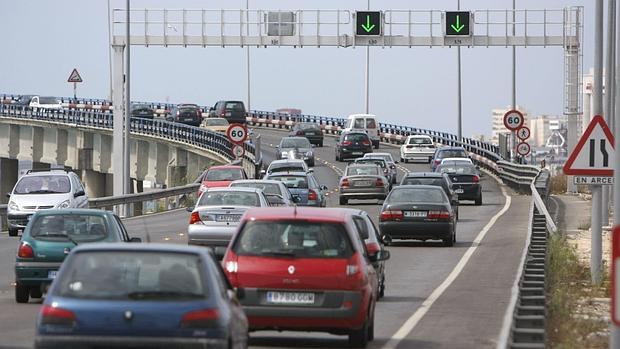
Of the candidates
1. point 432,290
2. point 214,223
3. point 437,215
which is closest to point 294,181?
point 437,215

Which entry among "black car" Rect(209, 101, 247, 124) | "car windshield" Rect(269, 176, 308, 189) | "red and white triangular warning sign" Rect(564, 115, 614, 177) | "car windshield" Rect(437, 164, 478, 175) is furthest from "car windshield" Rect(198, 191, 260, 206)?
"black car" Rect(209, 101, 247, 124)

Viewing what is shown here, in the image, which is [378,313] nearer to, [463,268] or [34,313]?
[34,313]

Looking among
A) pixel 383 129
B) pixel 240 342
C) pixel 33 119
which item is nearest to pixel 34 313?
pixel 240 342

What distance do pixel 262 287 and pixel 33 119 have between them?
8427 centimetres

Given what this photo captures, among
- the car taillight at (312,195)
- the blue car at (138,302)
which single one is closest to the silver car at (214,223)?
the blue car at (138,302)

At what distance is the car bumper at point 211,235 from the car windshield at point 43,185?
11035 millimetres

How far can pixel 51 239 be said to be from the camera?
2338cm

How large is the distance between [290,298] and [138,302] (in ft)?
15.5

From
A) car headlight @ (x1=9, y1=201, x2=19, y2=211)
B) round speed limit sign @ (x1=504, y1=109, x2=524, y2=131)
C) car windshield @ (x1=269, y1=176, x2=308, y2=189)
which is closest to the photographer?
car headlight @ (x1=9, y1=201, x2=19, y2=211)

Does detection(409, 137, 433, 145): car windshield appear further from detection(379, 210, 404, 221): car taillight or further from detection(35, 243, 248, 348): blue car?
detection(35, 243, 248, 348): blue car

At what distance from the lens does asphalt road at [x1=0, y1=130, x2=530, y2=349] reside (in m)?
18.6

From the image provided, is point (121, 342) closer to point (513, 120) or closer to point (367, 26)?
point (513, 120)

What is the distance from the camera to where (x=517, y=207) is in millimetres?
56875

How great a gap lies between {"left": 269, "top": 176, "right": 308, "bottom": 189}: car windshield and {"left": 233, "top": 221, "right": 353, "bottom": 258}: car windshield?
3127 cm
